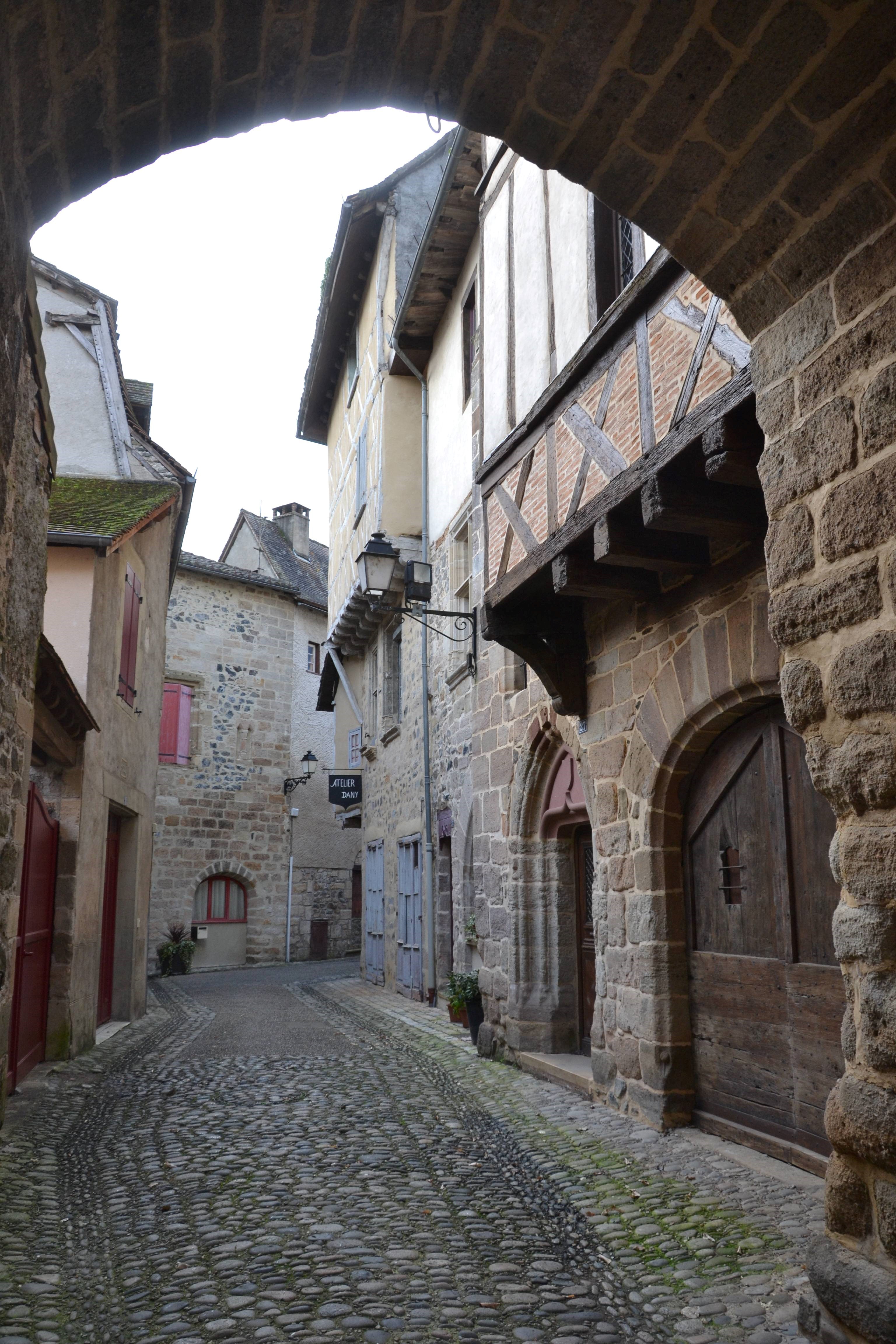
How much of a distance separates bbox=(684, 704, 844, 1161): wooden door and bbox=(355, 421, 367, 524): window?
8.93m

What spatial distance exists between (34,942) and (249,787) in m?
12.5

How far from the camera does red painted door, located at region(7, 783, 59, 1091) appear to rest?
6.32m

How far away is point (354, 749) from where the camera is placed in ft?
52.4

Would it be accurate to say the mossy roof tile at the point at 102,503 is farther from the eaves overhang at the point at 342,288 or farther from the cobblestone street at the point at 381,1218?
the eaves overhang at the point at 342,288

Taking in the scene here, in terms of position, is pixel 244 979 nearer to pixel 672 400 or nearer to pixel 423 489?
pixel 423 489

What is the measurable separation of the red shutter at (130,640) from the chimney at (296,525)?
1445 centimetres

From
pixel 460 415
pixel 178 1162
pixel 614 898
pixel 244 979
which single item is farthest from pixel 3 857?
pixel 244 979

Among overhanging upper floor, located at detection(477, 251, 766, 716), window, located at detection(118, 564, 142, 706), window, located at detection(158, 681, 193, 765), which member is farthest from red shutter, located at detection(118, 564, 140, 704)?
window, located at detection(158, 681, 193, 765)

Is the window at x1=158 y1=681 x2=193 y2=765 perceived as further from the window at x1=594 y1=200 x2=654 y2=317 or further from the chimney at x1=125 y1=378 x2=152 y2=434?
the window at x1=594 y1=200 x2=654 y2=317

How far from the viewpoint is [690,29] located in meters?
2.46

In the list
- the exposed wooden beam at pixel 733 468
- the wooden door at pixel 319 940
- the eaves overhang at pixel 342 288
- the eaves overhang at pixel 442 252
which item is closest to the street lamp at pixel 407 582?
the eaves overhang at pixel 442 252

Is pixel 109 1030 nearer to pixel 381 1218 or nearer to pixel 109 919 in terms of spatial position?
pixel 109 919

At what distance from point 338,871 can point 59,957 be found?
43.1 feet

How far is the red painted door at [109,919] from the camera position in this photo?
971cm
